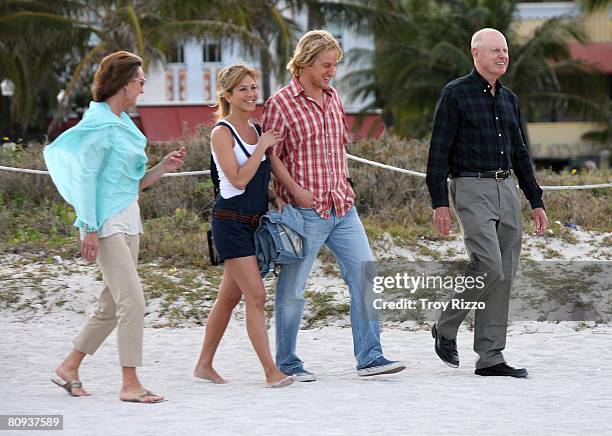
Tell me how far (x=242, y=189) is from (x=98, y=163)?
2.48ft

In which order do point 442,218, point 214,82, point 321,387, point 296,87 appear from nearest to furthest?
point 321,387
point 296,87
point 442,218
point 214,82

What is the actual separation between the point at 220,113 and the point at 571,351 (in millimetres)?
2818

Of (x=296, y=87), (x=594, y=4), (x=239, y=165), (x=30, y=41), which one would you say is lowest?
(x=239, y=165)

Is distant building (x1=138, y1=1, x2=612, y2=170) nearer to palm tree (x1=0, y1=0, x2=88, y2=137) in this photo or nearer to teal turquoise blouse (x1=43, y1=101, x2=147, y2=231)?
palm tree (x1=0, y1=0, x2=88, y2=137)

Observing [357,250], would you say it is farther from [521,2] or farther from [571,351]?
[521,2]

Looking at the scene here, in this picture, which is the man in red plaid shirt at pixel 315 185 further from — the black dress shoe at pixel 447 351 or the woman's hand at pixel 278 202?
the black dress shoe at pixel 447 351

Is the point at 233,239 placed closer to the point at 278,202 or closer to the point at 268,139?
the point at 278,202

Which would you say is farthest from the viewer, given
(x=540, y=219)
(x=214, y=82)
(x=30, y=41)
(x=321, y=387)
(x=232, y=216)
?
(x=214, y=82)

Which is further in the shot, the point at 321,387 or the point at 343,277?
the point at 343,277

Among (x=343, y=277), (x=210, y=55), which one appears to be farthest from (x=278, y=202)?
(x=210, y=55)

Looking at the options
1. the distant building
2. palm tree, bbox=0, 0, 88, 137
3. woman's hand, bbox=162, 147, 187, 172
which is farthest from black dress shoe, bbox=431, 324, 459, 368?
the distant building

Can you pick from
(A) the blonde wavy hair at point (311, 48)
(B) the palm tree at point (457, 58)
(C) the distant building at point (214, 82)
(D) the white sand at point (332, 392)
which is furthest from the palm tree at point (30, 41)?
(A) the blonde wavy hair at point (311, 48)

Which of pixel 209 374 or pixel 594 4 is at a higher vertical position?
pixel 594 4

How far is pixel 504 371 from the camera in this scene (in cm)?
696
